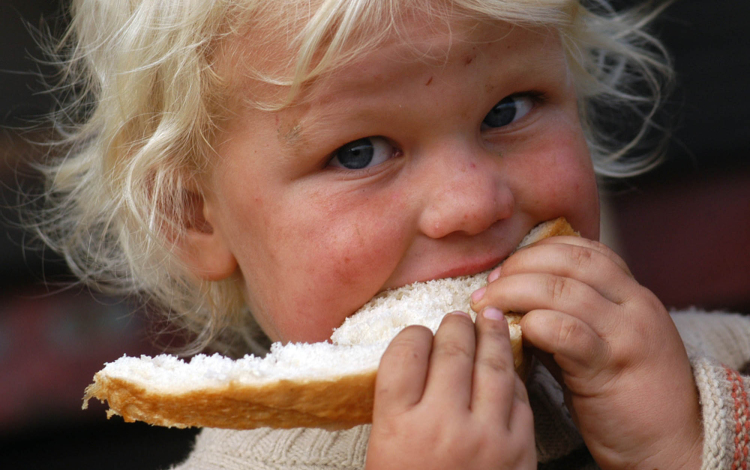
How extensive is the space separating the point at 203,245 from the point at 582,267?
910 millimetres

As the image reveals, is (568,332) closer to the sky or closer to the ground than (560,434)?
closer to the sky

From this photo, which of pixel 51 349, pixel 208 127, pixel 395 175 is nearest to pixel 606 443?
pixel 395 175

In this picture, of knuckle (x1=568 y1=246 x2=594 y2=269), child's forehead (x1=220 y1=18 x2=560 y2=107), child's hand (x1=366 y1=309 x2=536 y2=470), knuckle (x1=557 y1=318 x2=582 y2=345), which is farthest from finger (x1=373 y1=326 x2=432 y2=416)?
child's forehead (x1=220 y1=18 x2=560 y2=107)

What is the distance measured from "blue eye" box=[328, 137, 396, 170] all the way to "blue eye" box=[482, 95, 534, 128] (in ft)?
0.69

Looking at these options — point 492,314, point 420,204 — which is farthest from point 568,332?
point 420,204

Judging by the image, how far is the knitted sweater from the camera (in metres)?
1.34

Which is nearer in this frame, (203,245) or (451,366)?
(451,366)

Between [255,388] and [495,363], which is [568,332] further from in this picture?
[255,388]

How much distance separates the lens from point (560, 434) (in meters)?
1.58

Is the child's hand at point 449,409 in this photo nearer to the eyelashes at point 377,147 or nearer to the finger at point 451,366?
the finger at point 451,366

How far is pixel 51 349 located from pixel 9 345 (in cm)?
16

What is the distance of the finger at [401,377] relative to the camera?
1.11 m

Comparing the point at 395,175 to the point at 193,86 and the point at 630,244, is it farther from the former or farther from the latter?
the point at 630,244

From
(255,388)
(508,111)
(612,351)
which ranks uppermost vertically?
(508,111)
